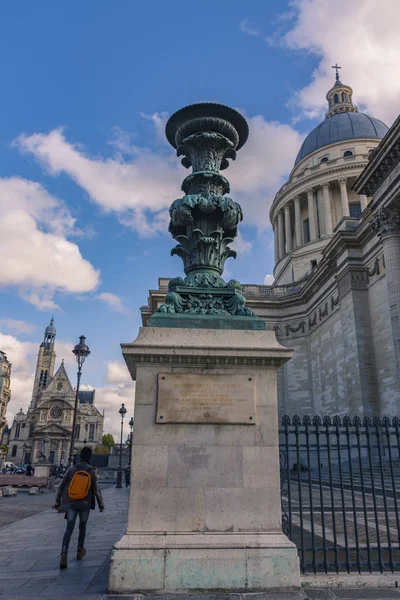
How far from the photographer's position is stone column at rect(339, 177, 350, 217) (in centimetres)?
4484

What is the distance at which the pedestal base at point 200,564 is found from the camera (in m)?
4.57

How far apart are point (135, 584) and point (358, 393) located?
74.5ft

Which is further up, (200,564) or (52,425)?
(52,425)

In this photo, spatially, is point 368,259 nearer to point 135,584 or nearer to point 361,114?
point 135,584

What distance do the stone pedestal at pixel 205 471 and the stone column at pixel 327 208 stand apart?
42033 millimetres

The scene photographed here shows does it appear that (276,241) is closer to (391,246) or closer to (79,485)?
(391,246)

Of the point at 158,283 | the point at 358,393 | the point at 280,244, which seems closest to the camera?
the point at 358,393

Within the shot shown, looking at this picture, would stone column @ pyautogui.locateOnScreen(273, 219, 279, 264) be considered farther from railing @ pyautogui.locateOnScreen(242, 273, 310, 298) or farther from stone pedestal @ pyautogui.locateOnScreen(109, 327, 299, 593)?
stone pedestal @ pyautogui.locateOnScreen(109, 327, 299, 593)

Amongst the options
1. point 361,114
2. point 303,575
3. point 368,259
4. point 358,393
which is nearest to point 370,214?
point 368,259

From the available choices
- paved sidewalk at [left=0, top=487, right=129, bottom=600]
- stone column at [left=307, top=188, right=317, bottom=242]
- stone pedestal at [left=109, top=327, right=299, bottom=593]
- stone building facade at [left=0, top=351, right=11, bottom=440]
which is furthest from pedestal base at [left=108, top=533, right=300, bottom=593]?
stone building facade at [left=0, top=351, right=11, bottom=440]

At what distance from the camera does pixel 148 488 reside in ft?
16.4

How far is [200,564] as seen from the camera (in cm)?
463

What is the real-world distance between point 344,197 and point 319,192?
A: 3182 mm

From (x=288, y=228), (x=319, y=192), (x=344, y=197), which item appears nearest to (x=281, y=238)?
(x=288, y=228)
